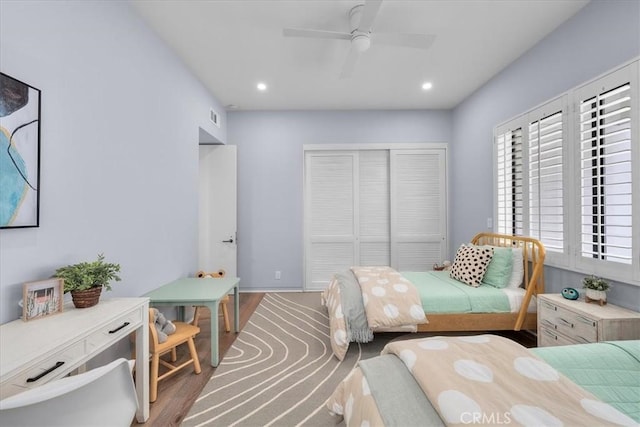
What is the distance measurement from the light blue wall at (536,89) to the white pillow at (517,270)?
0.22 meters

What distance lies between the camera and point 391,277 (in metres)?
2.90

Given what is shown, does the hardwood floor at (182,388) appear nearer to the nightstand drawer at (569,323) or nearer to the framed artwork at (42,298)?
the framed artwork at (42,298)

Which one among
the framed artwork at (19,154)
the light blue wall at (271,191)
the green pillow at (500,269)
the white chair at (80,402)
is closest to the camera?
the white chair at (80,402)

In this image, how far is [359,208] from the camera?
460 centimetres

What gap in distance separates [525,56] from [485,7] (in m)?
1.02

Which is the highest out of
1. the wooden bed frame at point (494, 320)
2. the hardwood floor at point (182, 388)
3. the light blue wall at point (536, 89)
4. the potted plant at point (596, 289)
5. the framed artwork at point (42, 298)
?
the light blue wall at point (536, 89)

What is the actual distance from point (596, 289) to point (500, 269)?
0.78 m

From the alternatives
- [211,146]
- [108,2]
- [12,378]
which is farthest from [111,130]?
[211,146]

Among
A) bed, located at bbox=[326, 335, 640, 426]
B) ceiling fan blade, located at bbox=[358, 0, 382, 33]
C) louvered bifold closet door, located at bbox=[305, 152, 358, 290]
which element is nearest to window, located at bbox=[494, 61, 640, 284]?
bed, located at bbox=[326, 335, 640, 426]

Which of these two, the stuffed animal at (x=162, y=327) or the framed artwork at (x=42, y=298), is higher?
the framed artwork at (x=42, y=298)

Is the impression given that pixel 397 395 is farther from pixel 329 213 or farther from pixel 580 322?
pixel 329 213

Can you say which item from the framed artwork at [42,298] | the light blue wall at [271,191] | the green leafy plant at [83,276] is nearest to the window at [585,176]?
the light blue wall at [271,191]

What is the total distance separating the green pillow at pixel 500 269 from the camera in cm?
281

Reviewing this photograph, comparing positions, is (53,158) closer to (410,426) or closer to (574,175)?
(410,426)
